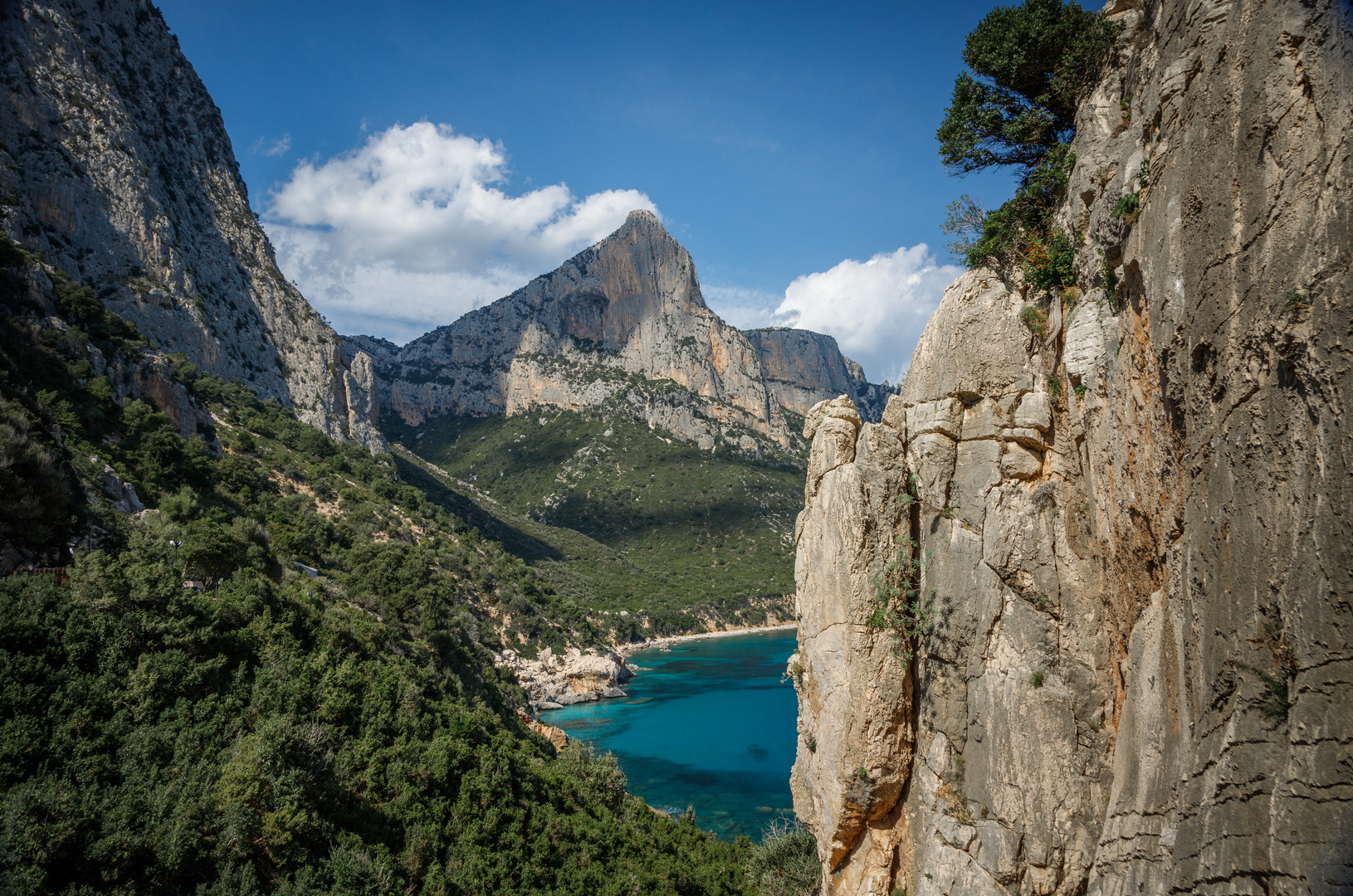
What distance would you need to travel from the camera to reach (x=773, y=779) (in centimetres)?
3381

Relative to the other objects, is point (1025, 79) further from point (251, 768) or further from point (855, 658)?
point (251, 768)

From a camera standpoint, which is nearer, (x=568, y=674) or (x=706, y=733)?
(x=706, y=733)

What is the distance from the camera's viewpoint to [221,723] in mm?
10406

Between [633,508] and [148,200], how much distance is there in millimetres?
67990

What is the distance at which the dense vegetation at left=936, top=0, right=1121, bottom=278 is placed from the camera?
8.40 meters

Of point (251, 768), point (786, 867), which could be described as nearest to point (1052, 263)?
point (251, 768)

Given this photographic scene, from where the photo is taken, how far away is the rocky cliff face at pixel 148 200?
1542 inches

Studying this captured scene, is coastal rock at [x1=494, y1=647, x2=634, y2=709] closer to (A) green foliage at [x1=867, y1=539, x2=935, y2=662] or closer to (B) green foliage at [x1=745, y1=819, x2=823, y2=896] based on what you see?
(B) green foliage at [x1=745, y1=819, x2=823, y2=896]

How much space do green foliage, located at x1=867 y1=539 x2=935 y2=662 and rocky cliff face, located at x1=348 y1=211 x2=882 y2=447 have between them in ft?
354

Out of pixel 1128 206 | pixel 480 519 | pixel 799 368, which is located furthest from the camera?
pixel 799 368

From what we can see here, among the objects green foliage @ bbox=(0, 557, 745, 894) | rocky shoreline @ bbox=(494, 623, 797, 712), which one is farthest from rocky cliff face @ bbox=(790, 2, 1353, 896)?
rocky shoreline @ bbox=(494, 623, 797, 712)

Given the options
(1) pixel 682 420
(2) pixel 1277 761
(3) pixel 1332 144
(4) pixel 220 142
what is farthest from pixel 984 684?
(1) pixel 682 420

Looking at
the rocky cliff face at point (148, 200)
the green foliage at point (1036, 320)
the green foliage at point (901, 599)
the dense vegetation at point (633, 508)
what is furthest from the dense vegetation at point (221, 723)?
the dense vegetation at point (633, 508)

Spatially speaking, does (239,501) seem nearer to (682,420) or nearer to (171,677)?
(171,677)
